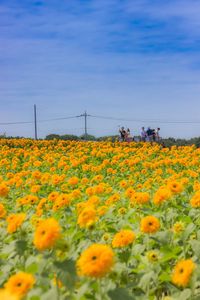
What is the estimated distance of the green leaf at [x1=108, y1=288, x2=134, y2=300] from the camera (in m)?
2.69

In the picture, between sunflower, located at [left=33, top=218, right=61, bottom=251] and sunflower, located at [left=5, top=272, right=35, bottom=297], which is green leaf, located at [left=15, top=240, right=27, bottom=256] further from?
sunflower, located at [left=5, top=272, right=35, bottom=297]

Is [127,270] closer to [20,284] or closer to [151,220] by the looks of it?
[151,220]

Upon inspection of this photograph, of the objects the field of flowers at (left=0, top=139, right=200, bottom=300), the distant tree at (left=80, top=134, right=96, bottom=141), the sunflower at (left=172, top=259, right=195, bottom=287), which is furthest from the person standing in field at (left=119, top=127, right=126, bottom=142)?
the sunflower at (left=172, top=259, right=195, bottom=287)

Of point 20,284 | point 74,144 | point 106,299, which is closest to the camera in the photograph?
point 20,284

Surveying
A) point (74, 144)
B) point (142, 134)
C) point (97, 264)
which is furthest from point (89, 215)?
point (142, 134)

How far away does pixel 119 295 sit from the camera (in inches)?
107

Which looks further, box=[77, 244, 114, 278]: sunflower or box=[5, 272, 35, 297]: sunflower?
box=[77, 244, 114, 278]: sunflower

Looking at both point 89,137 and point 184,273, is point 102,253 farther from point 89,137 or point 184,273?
point 89,137

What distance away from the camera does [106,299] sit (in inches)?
121

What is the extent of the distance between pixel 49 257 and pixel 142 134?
79.8 ft

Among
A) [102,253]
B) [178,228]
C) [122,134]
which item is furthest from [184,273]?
[122,134]

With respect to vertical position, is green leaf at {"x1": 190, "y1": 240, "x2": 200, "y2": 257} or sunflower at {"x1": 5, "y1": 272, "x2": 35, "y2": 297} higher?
sunflower at {"x1": 5, "y1": 272, "x2": 35, "y2": 297}

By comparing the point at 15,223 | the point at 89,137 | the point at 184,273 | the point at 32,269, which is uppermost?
the point at 15,223

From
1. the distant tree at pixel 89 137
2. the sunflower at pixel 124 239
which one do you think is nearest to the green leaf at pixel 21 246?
the sunflower at pixel 124 239
